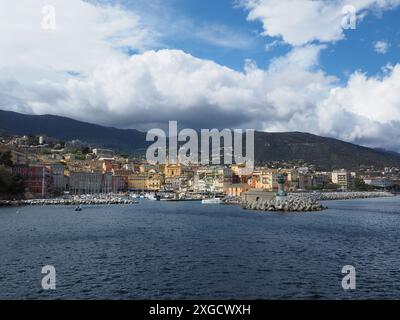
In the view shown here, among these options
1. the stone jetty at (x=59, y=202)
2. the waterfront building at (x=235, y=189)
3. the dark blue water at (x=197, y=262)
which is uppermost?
the waterfront building at (x=235, y=189)

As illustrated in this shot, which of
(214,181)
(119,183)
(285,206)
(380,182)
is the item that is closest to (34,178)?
(119,183)

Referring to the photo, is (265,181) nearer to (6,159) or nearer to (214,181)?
(214,181)

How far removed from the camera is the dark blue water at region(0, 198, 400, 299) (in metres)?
12.7

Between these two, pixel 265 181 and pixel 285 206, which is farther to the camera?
pixel 265 181

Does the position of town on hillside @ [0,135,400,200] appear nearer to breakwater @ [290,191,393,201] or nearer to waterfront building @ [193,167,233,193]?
waterfront building @ [193,167,233,193]

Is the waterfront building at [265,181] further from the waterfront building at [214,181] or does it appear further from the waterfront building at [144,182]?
the waterfront building at [144,182]

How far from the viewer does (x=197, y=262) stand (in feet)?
53.8

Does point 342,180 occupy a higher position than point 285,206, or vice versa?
point 342,180

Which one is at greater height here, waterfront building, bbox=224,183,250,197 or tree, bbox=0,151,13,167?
tree, bbox=0,151,13,167

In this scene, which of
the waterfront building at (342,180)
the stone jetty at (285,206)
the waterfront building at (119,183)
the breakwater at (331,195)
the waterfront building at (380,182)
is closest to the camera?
the stone jetty at (285,206)

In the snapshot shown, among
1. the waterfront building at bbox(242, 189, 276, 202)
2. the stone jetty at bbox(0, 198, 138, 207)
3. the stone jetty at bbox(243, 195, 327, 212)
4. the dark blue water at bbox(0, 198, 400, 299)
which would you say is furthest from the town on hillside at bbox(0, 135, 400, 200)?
the dark blue water at bbox(0, 198, 400, 299)

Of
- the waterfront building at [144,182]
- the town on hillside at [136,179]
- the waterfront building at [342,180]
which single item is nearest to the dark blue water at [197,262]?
the town on hillside at [136,179]

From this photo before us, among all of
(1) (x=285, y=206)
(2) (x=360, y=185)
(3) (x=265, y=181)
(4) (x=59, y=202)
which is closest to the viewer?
(1) (x=285, y=206)

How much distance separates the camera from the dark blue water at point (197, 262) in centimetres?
1267
